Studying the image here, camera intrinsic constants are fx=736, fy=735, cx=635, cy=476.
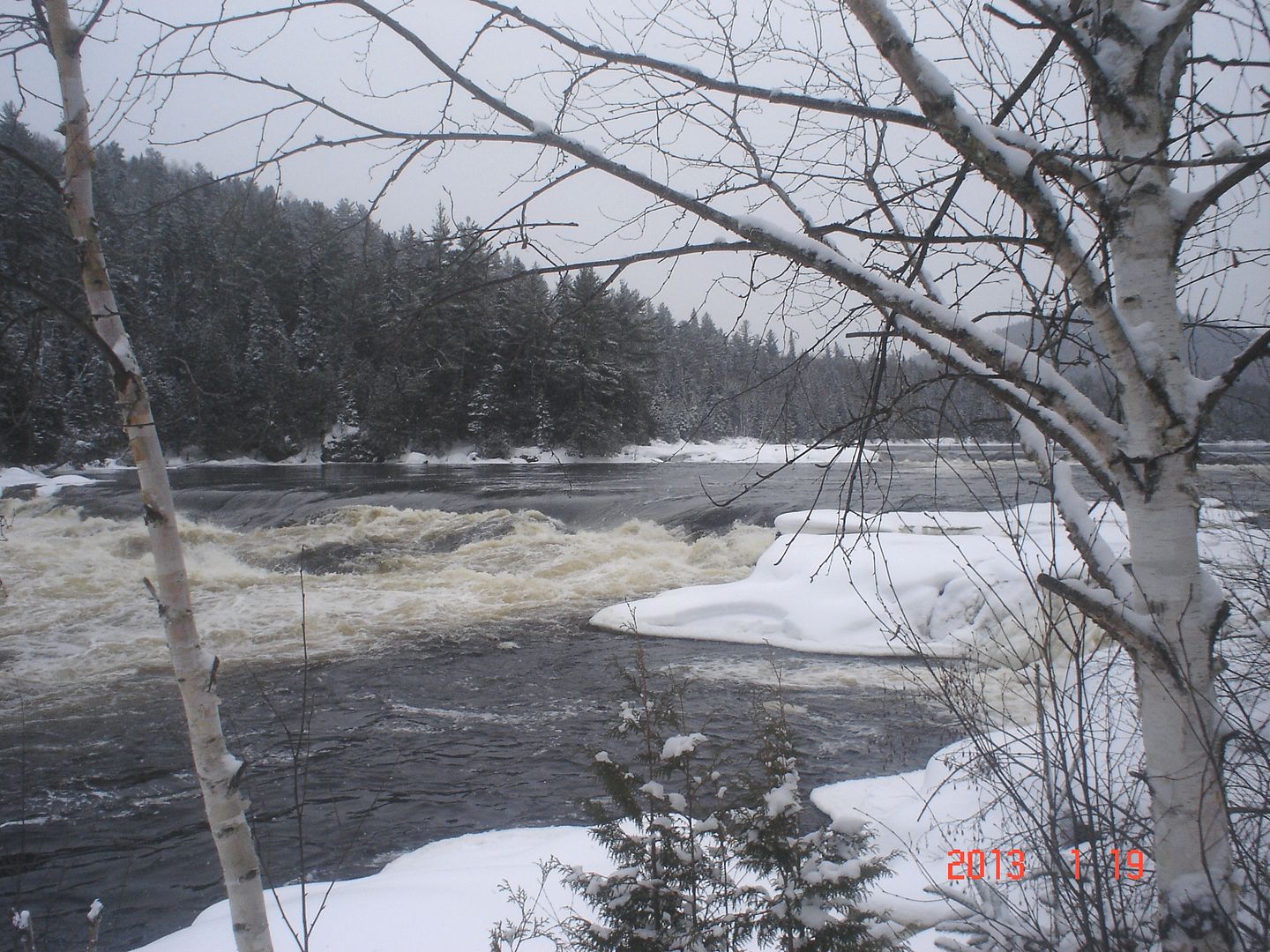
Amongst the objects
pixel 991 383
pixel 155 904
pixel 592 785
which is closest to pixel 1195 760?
pixel 991 383

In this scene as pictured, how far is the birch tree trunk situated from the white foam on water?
25.8 ft

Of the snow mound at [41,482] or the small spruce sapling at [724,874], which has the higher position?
the small spruce sapling at [724,874]

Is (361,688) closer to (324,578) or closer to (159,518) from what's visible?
(324,578)

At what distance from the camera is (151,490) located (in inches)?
94.8

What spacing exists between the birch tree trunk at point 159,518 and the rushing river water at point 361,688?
0.27m

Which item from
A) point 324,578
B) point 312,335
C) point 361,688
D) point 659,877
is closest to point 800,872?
point 659,877

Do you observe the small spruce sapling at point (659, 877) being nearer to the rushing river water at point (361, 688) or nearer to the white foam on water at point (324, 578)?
the rushing river water at point (361, 688)

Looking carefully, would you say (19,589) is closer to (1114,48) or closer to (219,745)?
(219,745)

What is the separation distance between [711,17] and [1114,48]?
1.12m

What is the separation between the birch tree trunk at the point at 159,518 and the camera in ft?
7.77

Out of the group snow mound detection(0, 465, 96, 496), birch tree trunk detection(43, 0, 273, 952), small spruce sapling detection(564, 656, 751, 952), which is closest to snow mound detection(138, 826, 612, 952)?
birch tree trunk detection(43, 0, 273, 952)
